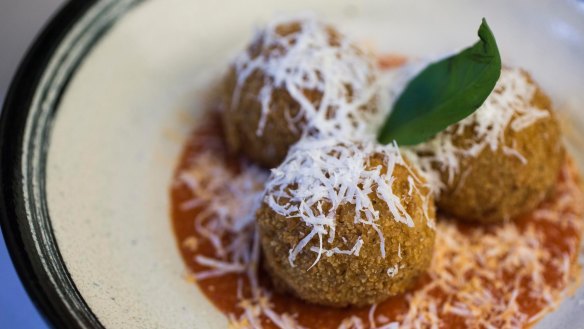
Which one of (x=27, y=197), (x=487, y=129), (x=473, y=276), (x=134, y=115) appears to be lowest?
(x=473, y=276)

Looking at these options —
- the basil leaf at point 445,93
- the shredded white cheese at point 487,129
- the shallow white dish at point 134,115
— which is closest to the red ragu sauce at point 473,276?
the shallow white dish at point 134,115

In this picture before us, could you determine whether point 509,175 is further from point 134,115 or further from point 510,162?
point 134,115

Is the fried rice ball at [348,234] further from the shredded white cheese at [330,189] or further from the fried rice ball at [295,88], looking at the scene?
the fried rice ball at [295,88]

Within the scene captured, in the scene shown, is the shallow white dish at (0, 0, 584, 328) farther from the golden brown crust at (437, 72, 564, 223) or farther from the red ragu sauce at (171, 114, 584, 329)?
the golden brown crust at (437, 72, 564, 223)

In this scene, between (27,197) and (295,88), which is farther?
(295,88)

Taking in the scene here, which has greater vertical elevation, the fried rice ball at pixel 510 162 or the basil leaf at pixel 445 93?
the basil leaf at pixel 445 93

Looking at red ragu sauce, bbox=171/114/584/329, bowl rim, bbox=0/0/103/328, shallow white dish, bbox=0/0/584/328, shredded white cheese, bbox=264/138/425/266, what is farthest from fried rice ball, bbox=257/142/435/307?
bowl rim, bbox=0/0/103/328

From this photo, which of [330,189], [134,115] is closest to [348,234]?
[330,189]
